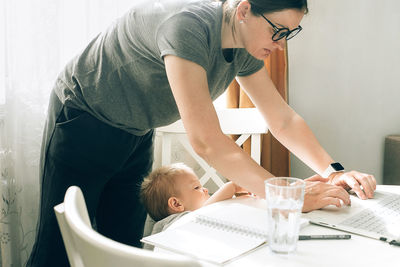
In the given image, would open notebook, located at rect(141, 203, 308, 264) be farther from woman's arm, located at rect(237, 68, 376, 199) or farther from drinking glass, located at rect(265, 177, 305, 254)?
woman's arm, located at rect(237, 68, 376, 199)

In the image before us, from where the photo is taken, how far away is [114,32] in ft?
4.33

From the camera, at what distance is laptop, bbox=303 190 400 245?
3.06ft

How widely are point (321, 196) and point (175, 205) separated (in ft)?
1.87

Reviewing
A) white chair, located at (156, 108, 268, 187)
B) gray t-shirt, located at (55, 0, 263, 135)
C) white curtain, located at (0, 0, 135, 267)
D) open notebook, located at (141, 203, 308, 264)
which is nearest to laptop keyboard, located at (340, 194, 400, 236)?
open notebook, located at (141, 203, 308, 264)

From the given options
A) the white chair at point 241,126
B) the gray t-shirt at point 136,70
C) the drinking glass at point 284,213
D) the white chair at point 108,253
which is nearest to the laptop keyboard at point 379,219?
the drinking glass at point 284,213

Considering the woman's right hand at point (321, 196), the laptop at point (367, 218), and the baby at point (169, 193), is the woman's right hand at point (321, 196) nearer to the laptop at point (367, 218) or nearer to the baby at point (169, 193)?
the laptop at point (367, 218)

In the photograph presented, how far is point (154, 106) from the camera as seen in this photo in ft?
4.40

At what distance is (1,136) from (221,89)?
3.05 ft

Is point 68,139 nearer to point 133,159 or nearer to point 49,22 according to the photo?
point 133,159

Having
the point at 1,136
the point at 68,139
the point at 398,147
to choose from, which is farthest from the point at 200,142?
the point at 398,147

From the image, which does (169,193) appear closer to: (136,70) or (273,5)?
(136,70)

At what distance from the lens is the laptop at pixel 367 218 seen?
0.93m

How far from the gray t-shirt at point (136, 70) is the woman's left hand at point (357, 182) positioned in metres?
0.42

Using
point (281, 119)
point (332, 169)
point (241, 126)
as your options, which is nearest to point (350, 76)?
point (241, 126)
